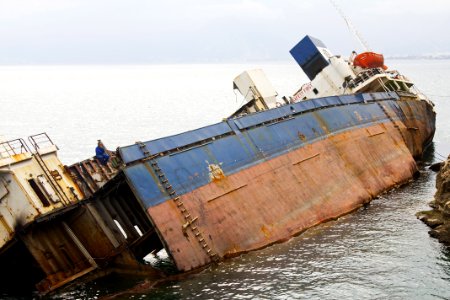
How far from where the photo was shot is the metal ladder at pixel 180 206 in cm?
1703

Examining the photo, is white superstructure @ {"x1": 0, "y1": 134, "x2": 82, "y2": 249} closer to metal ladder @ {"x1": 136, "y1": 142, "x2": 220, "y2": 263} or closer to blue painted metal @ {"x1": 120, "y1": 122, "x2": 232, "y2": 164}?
blue painted metal @ {"x1": 120, "y1": 122, "x2": 232, "y2": 164}

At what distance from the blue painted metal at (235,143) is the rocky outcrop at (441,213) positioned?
643 cm

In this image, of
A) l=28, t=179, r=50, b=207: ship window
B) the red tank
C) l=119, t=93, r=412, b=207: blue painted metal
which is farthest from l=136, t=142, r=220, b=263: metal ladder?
the red tank

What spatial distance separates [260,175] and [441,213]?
8.18 metres

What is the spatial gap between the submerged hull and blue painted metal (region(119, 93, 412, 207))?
0.05 meters

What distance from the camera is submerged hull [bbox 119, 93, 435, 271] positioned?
1712 cm

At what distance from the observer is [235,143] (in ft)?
68.1

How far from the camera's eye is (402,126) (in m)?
32.3

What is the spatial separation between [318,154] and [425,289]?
32.7 feet

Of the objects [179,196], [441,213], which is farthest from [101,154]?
[441,213]

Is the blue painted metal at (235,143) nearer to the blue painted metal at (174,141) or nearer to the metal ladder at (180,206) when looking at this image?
the blue painted metal at (174,141)

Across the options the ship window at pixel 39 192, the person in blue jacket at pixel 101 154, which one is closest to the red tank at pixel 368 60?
the person in blue jacket at pixel 101 154

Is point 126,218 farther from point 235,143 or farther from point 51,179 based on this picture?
point 235,143

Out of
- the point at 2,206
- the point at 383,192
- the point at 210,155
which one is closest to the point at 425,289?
the point at 210,155
